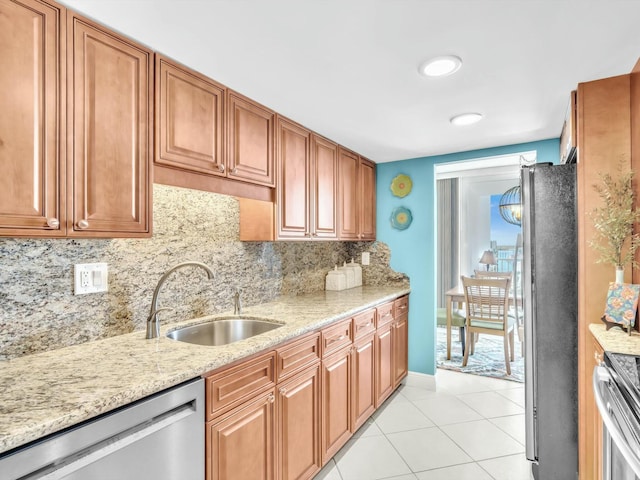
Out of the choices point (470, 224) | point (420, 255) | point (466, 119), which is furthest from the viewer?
point (470, 224)

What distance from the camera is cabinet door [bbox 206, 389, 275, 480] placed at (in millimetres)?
1329

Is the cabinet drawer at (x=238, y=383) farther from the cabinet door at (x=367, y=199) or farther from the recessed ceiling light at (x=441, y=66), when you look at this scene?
the cabinet door at (x=367, y=199)

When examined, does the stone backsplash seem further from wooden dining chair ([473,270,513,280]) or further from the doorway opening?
the doorway opening

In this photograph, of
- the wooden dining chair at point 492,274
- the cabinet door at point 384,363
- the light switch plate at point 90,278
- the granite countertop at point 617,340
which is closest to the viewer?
the granite countertop at point 617,340

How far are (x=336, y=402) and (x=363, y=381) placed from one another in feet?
1.34

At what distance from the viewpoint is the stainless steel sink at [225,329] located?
1908 mm

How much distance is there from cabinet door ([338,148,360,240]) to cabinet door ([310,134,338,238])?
0.08m

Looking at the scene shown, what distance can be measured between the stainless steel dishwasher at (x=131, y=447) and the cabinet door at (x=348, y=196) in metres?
1.97

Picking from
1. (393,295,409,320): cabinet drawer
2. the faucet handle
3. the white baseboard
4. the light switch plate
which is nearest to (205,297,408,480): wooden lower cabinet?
(393,295,409,320): cabinet drawer

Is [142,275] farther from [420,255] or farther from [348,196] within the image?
[420,255]

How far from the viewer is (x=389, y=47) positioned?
1487mm

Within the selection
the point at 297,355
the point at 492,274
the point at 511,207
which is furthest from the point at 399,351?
the point at 511,207

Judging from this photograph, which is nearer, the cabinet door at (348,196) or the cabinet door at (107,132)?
the cabinet door at (107,132)

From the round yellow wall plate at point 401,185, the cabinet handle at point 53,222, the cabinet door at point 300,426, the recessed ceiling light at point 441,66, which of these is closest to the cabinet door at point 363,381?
the cabinet door at point 300,426
